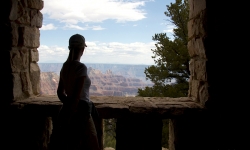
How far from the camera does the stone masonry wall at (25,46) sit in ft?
9.20

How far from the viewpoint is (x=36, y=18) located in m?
3.15

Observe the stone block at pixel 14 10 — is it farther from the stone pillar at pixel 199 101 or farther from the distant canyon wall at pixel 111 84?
the distant canyon wall at pixel 111 84

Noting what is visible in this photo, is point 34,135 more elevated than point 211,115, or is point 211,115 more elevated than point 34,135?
point 211,115

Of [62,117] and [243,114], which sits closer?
[62,117]

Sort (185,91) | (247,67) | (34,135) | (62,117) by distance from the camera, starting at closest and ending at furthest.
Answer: (62,117), (247,67), (34,135), (185,91)

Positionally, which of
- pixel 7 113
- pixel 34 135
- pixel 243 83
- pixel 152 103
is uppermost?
pixel 243 83

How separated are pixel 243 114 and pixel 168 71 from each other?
4.23 meters

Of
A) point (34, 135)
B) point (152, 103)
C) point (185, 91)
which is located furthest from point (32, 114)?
point (185, 91)

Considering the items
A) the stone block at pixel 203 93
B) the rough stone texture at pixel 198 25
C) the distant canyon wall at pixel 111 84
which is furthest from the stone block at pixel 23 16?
the distant canyon wall at pixel 111 84

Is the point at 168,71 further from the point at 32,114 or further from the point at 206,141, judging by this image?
the point at 32,114

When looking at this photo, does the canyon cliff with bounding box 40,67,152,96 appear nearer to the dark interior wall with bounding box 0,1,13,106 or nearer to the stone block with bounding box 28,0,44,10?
the stone block with bounding box 28,0,44,10

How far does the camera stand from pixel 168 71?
682 centimetres

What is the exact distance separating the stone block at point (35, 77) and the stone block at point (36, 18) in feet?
1.86

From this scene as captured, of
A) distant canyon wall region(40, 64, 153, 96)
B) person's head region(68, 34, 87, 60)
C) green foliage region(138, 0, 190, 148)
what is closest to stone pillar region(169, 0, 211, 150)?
person's head region(68, 34, 87, 60)
